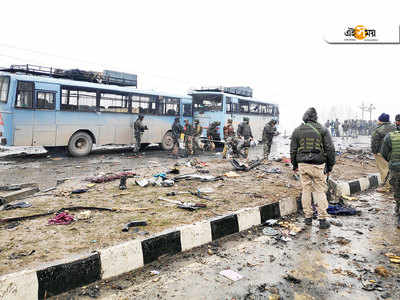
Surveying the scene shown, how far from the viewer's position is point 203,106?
16.3 metres

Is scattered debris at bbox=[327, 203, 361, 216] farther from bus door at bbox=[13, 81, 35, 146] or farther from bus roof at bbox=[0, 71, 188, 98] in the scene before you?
bus roof at bbox=[0, 71, 188, 98]

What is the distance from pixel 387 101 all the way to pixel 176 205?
533ft

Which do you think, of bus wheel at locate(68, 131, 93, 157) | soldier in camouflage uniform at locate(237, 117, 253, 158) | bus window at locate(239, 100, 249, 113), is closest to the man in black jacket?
soldier in camouflage uniform at locate(237, 117, 253, 158)

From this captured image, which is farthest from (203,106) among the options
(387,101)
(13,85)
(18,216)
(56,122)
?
(387,101)

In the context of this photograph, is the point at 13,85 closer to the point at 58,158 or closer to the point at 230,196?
the point at 58,158

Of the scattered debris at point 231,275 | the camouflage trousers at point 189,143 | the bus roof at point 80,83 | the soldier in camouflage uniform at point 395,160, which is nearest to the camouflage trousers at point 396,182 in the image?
the soldier in camouflage uniform at point 395,160

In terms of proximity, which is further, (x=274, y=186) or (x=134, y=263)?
(x=274, y=186)

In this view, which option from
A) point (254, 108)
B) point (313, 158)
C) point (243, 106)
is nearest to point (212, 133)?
point (243, 106)

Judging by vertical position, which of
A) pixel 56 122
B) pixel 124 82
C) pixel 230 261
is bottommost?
pixel 230 261

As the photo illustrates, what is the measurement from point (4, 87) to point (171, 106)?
751 centimetres

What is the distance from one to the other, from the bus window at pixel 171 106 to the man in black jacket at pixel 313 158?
1085 cm

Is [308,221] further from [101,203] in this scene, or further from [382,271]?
[101,203]

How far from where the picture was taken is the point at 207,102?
53.2 feet

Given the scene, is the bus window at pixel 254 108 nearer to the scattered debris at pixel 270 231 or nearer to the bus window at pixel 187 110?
the bus window at pixel 187 110
